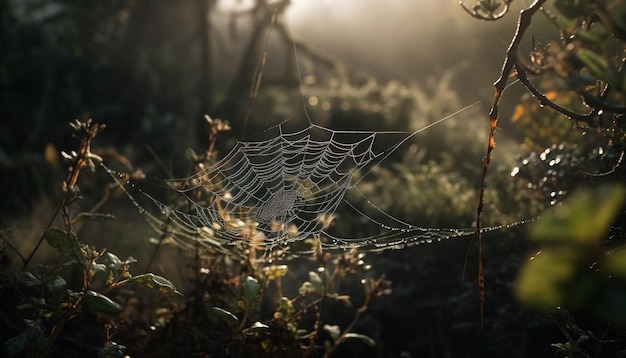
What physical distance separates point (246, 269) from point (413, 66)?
1278 centimetres

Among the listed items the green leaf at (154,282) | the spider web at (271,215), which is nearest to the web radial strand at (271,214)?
the spider web at (271,215)

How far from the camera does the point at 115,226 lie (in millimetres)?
4496

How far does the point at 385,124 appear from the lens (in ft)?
25.4

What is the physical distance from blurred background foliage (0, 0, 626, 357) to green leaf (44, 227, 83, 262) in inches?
34.2

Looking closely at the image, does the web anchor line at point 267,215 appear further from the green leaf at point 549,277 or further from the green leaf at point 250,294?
the green leaf at point 549,277

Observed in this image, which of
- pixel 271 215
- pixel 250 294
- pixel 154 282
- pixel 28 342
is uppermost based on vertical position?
pixel 271 215

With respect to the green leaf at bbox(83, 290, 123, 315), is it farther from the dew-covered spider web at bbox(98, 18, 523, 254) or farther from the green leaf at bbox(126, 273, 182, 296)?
the dew-covered spider web at bbox(98, 18, 523, 254)

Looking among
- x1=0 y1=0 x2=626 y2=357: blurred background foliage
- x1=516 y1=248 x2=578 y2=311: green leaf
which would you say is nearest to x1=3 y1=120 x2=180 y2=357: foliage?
x1=0 y1=0 x2=626 y2=357: blurred background foliage

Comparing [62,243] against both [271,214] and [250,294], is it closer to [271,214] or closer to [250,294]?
[250,294]

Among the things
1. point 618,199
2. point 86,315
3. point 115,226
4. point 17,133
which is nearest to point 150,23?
point 17,133

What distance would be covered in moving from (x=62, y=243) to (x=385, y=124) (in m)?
5.96

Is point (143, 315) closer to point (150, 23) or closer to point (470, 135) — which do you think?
point (470, 135)

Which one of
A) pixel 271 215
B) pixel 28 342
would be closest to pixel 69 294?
pixel 28 342

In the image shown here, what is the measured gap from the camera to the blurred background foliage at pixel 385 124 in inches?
119
